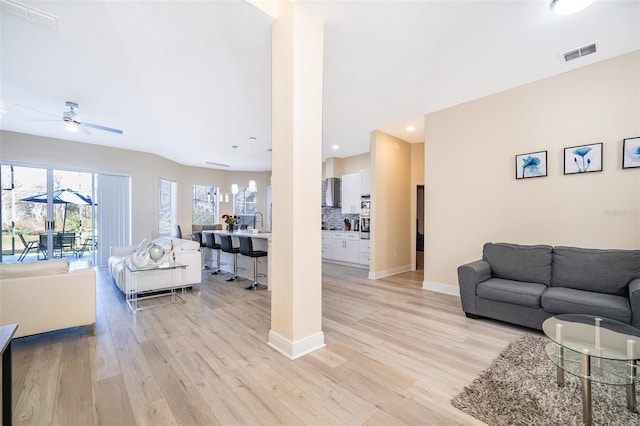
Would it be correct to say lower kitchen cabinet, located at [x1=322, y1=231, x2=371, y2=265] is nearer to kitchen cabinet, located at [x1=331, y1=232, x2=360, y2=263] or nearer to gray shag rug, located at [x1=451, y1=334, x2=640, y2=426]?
kitchen cabinet, located at [x1=331, y1=232, x2=360, y2=263]

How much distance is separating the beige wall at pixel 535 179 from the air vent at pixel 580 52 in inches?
13.3

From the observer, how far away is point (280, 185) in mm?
2482

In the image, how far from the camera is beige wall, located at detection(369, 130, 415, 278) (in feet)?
18.1

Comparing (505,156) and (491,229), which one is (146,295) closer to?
(491,229)

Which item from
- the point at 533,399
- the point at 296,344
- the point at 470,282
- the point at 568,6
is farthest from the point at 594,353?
the point at 568,6

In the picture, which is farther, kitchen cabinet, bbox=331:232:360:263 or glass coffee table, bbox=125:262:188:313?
kitchen cabinet, bbox=331:232:360:263

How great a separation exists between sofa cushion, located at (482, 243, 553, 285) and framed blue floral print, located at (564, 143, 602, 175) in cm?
104

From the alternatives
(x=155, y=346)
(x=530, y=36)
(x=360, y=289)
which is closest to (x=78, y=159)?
(x=155, y=346)

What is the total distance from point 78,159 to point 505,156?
8842 millimetres

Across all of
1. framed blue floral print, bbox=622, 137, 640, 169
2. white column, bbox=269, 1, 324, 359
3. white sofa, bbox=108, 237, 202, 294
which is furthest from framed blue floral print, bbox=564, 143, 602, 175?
white sofa, bbox=108, 237, 202, 294

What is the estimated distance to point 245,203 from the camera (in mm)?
10789

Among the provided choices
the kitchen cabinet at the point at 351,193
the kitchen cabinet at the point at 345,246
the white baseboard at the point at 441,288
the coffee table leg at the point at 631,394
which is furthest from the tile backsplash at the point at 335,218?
the coffee table leg at the point at 631,394

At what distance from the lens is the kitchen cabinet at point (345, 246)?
22.1 feet

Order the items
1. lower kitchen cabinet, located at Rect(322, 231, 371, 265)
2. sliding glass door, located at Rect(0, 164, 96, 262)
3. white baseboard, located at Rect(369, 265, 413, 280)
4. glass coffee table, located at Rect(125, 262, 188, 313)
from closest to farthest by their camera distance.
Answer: glass coffee table, located at Rect(125, 262, 188, 313) → white baseboard, located at Rect(369, 265, 413, 280) → sliding glass door, located at Rect(0, 164, 96, 262) → lower kitchen cabinet, located at Rect(322, 231, 371, 265)
